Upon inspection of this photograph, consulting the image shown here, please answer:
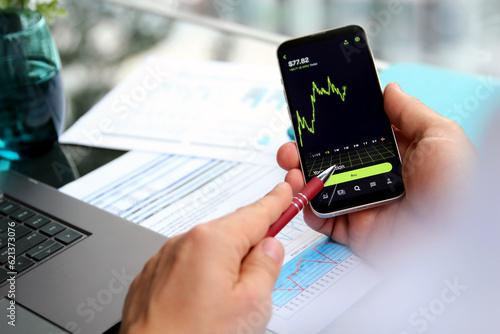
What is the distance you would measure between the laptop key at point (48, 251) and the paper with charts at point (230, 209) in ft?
0.37

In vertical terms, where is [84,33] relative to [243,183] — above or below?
above

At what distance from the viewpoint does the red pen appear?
556 millimetres

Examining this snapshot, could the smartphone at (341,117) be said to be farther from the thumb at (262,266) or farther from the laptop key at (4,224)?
the laptop key at (4,224)

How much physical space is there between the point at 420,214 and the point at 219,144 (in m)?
0.36

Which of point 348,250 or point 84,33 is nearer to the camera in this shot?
point 348,250

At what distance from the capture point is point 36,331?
0.58m

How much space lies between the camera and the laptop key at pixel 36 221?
0.71 m

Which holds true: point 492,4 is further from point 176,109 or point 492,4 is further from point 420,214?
point 420,214

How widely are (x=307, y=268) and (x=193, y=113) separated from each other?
43cm

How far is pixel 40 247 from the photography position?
0.68 meters

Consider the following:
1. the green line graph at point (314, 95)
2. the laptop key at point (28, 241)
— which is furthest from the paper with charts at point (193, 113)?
the laptop key at point (28, 241)

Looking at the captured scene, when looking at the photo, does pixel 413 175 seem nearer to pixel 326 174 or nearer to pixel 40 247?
pixel 326 174

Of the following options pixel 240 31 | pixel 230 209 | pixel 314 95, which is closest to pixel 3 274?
pixel 230 209

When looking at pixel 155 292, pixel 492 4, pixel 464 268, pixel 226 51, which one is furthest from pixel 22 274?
pixel 492 4
